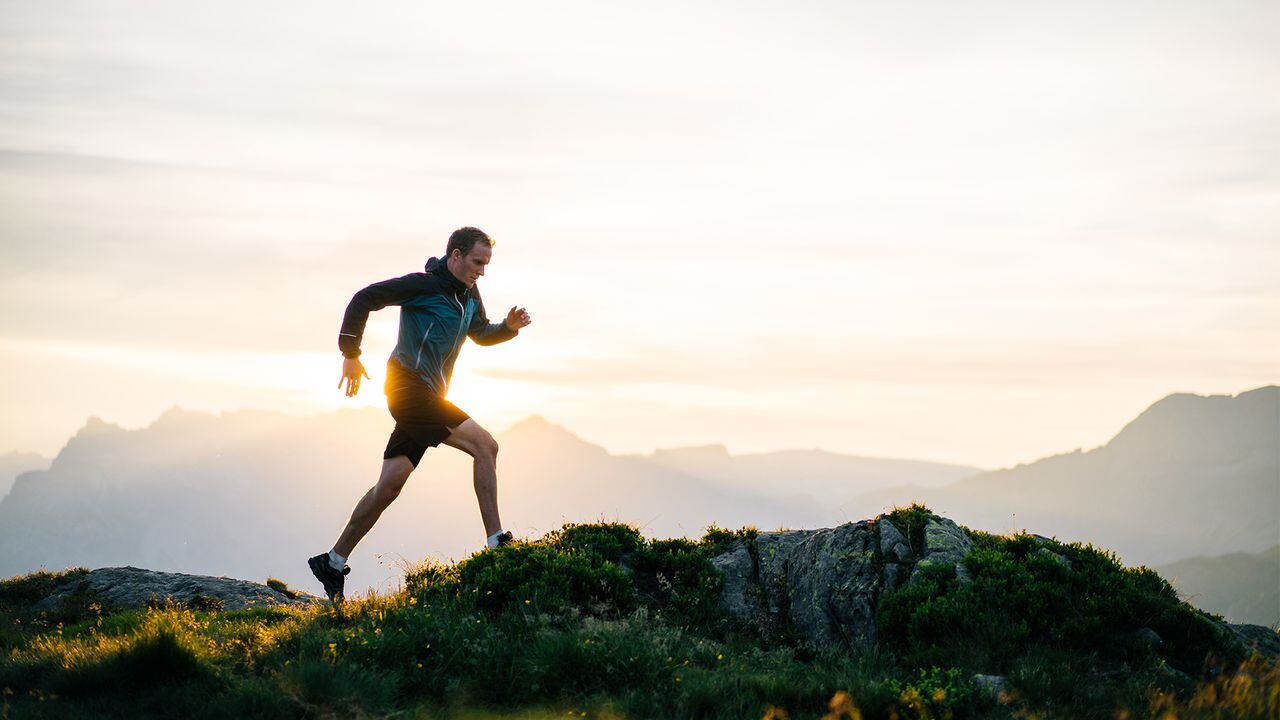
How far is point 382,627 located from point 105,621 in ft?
11.4

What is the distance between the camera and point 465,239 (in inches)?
426

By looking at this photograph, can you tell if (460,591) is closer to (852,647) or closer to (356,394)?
(356,394)

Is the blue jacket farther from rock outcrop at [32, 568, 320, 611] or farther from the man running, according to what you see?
rock outcrop at [32, 568, 320, 611]

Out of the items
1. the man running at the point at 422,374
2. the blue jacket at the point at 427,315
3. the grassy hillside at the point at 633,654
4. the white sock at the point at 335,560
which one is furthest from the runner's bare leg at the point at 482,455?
the white sock at the point at 335,560

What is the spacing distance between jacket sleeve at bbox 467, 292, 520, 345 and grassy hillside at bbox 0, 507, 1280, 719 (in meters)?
3.11

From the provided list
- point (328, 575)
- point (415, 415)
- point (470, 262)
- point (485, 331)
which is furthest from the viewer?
point (485, 331)

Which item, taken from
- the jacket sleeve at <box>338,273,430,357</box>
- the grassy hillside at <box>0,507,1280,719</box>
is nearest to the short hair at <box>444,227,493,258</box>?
the jacket sleeve at <box>338,273,430,357</box>

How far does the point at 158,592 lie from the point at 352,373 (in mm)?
5108

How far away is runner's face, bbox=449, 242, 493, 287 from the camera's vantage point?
1079cm

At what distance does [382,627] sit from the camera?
7.91 meters

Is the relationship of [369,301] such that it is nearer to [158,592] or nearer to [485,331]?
[485,331]

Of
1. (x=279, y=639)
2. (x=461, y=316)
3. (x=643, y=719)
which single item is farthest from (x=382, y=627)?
(x=461, y=316)

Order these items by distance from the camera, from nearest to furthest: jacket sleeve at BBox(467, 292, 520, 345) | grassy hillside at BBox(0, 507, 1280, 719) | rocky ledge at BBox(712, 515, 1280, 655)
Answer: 1. grassy hillside at BBox(0, 507, 1280, 719)
2. rocky ledge at BBox(712, 515, 1280, 655)
3. jacket sleeve at BBox(467, 292, 520, 345)

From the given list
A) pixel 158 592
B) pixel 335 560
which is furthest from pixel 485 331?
pixel 158 592
